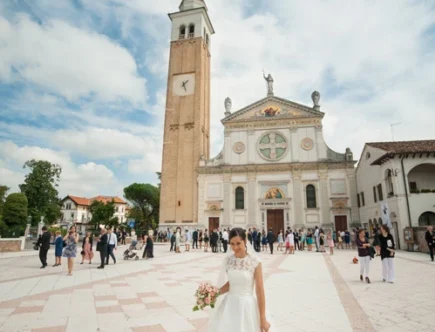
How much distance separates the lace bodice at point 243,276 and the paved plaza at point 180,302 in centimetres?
200

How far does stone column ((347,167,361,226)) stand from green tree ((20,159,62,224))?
1643 inches

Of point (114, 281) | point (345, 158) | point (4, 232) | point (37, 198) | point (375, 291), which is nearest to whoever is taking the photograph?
point (375, 291)

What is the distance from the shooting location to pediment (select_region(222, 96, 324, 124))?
31078 mm

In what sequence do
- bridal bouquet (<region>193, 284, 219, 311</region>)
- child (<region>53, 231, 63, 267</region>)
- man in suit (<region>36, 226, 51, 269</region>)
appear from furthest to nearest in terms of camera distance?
child (<region>53, 231, 63, 267</region>) < man in suit (<region>36, 226, 51, 269</region>) < bridal bouquet (<region>193, 284, 219, 311</region>)

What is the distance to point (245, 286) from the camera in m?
3.12

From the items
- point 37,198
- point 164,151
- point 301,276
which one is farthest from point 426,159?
point 37,198

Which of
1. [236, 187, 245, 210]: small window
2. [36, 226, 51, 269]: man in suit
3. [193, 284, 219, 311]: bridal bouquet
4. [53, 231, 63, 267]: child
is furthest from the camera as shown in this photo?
[236, 187, 245, 210]: small window

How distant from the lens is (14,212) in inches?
1144

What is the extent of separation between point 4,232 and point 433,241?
2801 centimetres

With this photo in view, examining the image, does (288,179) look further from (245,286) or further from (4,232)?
(245,286)

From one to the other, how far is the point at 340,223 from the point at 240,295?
27.9 m

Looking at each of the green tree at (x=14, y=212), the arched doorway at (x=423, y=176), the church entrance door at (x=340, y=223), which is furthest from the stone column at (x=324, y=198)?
the green tree at (x=14, y=212)

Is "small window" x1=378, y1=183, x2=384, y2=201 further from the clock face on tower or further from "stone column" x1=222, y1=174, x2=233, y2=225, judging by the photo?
the clock face on tower

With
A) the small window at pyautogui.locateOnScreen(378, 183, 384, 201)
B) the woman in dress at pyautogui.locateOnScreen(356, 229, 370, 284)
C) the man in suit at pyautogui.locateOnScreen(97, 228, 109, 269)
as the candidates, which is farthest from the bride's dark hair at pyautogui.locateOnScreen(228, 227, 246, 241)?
the small window at pyautogui.locateOnScreen(378, 183, 384, 201)
